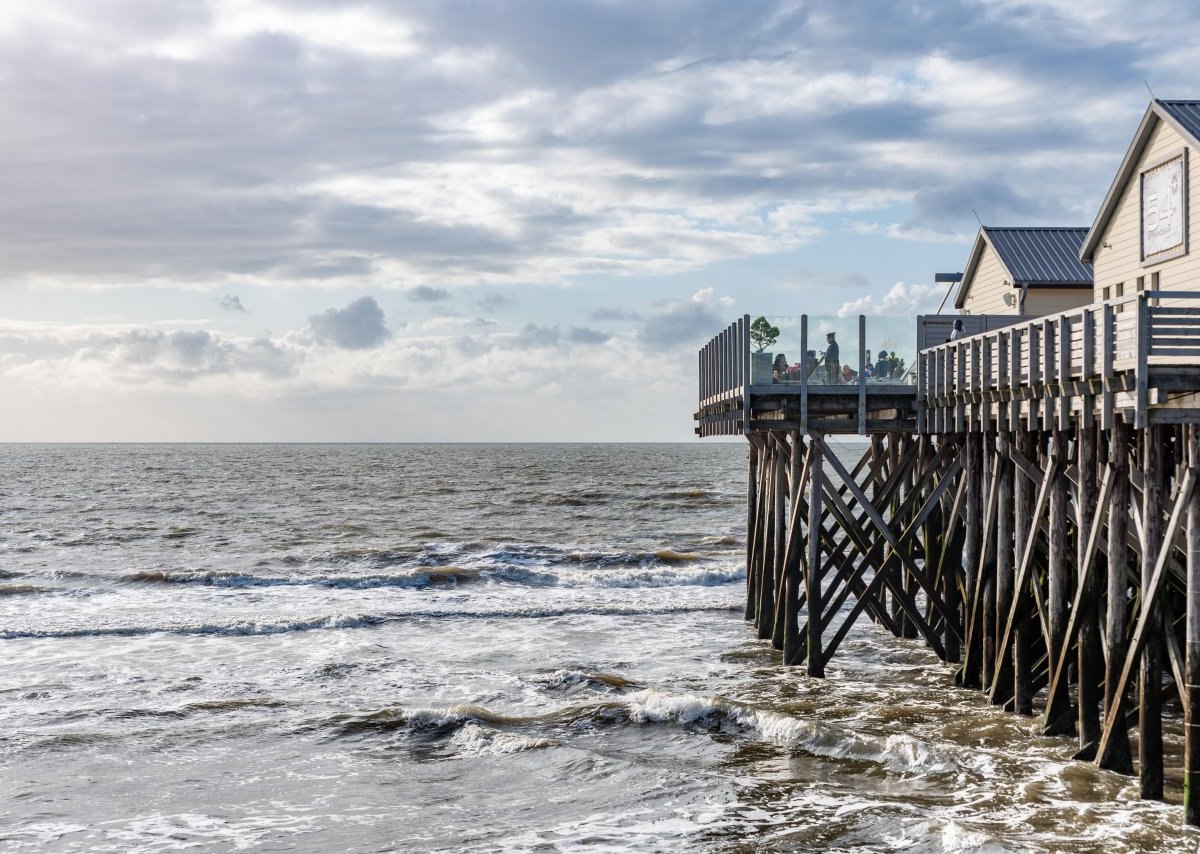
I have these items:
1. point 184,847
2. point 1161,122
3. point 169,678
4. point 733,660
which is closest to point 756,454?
point 733,660

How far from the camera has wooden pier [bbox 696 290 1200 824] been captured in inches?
476

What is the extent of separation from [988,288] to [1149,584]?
17437 millimetres

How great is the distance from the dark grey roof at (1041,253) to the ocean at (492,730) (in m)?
8.97

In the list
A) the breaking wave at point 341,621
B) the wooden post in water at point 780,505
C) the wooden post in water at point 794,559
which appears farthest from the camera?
the breaking wave at point 341,621

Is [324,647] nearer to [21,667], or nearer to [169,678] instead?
[169,678]

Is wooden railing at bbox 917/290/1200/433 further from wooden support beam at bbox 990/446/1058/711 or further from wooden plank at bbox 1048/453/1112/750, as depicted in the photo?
wooden plank at bbox 1048/453/1112/750

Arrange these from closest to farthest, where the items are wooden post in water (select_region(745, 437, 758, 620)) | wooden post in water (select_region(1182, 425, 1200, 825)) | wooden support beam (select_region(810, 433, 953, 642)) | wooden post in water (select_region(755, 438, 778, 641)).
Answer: wooden post in water (select_region(1182, 425, 1200, 825)) < wooden support beam (select_region(810, 433, 953, 642)) < wooden post in water (select_region(755, 438, 778, 641)) < wooden post in water (select_region(745, 437, 758, 620))

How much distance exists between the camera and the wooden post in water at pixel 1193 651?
37.3 feet

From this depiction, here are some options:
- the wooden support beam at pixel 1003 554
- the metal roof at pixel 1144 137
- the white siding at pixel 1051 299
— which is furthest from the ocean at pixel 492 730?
the metal roof at pixel 1144 137

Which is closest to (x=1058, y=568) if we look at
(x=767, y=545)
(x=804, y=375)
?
(x=804, y=375)

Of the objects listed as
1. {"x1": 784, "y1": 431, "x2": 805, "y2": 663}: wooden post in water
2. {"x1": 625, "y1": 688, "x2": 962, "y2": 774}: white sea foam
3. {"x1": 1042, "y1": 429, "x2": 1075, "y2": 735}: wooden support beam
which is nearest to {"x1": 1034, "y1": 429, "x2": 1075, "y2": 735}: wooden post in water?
{"x1": 1042, "y1": 429, "x2": 1075, "y2": 735}: wooden support beam

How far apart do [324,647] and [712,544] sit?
2260cm

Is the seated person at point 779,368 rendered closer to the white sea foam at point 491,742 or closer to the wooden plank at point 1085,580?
the wooden plank at point 1085,580

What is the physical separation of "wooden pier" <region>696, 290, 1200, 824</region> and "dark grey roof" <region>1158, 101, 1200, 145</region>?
4599 millimetres
